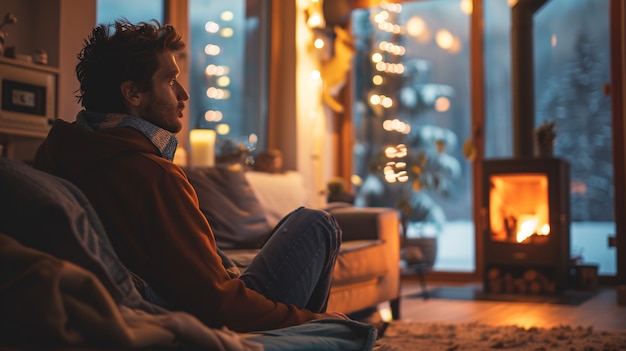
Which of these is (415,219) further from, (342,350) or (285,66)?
(342,350)

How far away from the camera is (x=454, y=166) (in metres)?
6.43

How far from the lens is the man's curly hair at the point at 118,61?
1.57 metres

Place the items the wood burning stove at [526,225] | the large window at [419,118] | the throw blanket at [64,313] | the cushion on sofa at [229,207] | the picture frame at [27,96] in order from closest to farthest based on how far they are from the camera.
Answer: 1. the throw blanket at [64,313]
2. the picture frame at [27,96]
3. the cushion on sofa at [229,207]
4. the wood burning stove at [526,225]
5. the large window at [419,118]

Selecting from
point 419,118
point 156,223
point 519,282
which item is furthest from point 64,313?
point 419,118

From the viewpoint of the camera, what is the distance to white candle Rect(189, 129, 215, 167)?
4.13 m

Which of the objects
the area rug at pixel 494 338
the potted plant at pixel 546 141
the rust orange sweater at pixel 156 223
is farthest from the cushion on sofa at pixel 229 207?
the potted plant at pixel 546 141

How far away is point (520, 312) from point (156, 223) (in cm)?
330

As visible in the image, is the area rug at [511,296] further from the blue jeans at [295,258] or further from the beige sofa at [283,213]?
the blue jeans at [295,258]

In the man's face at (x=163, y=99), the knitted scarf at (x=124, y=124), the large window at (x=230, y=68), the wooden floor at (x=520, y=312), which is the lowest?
the wooden floor at (x=520, y=312)

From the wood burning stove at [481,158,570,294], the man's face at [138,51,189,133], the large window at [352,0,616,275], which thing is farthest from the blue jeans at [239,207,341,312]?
the large window at [352,0,616,275]

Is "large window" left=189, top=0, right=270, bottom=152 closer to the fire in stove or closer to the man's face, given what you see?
Result: the fire in stove

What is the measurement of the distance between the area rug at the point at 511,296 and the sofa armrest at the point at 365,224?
1159mm

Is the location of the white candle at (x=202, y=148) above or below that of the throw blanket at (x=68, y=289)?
above

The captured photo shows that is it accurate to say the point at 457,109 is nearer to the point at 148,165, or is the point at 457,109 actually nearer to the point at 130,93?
the point at 130,93
